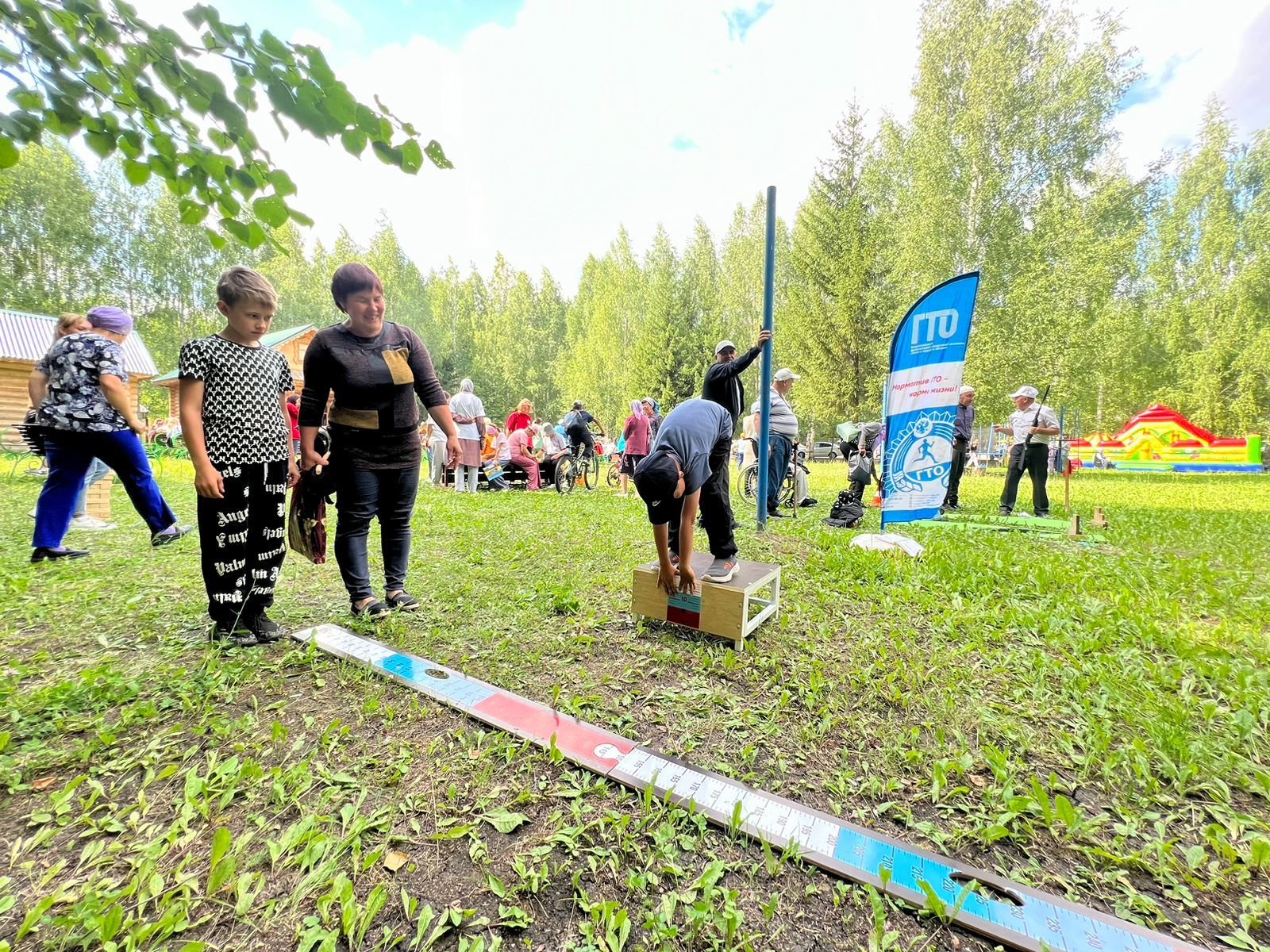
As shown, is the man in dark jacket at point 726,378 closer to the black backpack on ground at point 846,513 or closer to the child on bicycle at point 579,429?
the black backpack on ground at point 846,513

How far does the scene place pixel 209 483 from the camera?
2381 mm

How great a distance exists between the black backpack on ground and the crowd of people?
350 centimetres

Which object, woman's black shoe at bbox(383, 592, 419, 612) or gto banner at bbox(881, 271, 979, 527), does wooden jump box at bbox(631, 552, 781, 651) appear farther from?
gto banner at bbox(881, 271, 979, 527)

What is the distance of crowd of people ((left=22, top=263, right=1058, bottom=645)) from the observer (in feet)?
8.21

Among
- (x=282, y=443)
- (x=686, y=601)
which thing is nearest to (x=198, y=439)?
(x=282, y=443)

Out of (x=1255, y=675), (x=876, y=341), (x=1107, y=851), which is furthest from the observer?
(x=876, y=341)

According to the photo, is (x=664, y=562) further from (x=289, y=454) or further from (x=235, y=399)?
(x=235, y=399)

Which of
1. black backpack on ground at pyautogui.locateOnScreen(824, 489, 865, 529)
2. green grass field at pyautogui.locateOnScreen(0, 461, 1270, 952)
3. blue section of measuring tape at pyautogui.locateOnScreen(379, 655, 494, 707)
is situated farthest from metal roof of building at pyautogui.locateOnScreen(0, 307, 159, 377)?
black backpack on ground at pyautogui.locateOnScreen(824, 489, 865, 529)

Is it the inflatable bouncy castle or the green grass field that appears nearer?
the green grass field

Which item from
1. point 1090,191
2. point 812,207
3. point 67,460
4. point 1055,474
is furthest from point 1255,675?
point 812,207

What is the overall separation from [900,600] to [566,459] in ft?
26.2

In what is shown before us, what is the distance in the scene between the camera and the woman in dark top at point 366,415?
2766mm

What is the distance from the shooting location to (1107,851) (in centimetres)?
155

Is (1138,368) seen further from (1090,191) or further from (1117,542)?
(1117,542)
